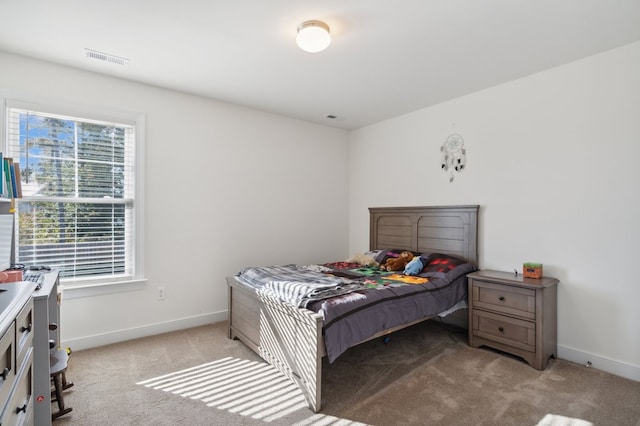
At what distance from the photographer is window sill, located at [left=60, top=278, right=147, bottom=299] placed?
284 centimetres

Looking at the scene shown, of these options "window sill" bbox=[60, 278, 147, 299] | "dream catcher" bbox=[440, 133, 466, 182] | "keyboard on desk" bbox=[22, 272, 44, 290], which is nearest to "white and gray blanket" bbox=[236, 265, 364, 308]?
"window sill" bbox=[60, 278, 147, 299]

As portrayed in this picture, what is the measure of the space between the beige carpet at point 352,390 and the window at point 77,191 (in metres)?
0.82

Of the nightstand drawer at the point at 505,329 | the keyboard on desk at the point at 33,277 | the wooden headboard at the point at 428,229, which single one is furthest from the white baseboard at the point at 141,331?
the nightstand drawer at the point at 505,329

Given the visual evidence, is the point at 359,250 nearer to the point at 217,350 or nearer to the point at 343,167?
the point at 343,167

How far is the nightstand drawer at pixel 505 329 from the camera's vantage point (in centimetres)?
262

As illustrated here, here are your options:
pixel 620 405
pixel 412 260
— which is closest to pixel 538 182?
pixel 412 260

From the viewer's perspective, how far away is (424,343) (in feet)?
10.2

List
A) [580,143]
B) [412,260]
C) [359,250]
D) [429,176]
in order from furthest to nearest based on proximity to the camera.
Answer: [359,250]
[429,176]
[412,260]
[580,143]

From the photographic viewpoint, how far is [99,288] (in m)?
2.97

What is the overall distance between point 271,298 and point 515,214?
2.40 m

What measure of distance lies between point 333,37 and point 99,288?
294 centimetres

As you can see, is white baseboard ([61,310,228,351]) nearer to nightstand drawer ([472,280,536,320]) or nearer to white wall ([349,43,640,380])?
nightstand drawer ([472,280,536,320])

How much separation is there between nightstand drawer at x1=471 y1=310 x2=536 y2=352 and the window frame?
320 centimetres

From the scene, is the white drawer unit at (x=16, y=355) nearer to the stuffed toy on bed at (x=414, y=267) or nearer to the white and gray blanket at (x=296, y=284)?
the white and gray blanket at (x=296, y=284)
